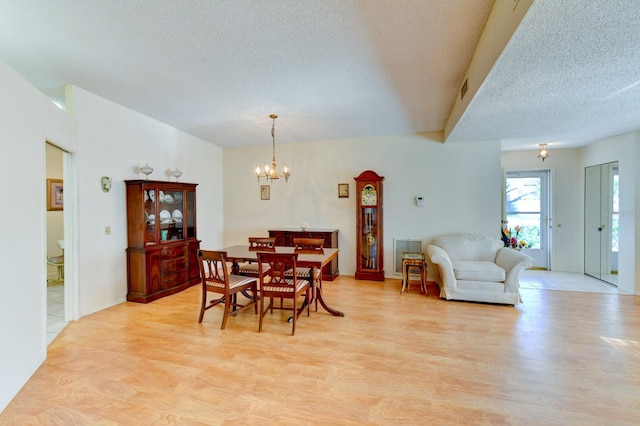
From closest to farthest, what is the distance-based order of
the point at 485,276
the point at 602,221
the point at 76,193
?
the point at 76,193, the point at 485,276, the point at 602,221

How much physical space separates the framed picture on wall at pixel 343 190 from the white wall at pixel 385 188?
8 centimetres

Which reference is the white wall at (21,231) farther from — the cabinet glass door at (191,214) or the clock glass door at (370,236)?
the clock glass door at (370,236)

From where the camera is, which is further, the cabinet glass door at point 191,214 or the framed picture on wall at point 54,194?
the framed picture on wall at point 54,194

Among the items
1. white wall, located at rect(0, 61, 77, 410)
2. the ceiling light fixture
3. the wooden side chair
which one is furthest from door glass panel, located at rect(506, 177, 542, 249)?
the wooden side chair

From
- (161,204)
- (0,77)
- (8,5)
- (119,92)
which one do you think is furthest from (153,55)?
(161,204)

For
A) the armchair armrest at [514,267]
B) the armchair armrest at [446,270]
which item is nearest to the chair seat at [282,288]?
the armchair armrest at [446,270]

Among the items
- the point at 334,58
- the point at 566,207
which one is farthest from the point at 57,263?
the point at 566,207

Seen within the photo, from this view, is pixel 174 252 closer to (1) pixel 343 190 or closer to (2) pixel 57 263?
(2) pixel 57 263

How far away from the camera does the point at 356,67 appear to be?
9.09ft

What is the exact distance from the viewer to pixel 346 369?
7.80 ft

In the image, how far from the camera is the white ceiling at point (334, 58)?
192 centimetres

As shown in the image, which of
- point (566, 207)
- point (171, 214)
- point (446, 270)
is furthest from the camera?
point (566, 207)

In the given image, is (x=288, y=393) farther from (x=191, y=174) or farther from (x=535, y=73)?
(x=191, y=174)

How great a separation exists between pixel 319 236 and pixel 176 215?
7.96 ft
